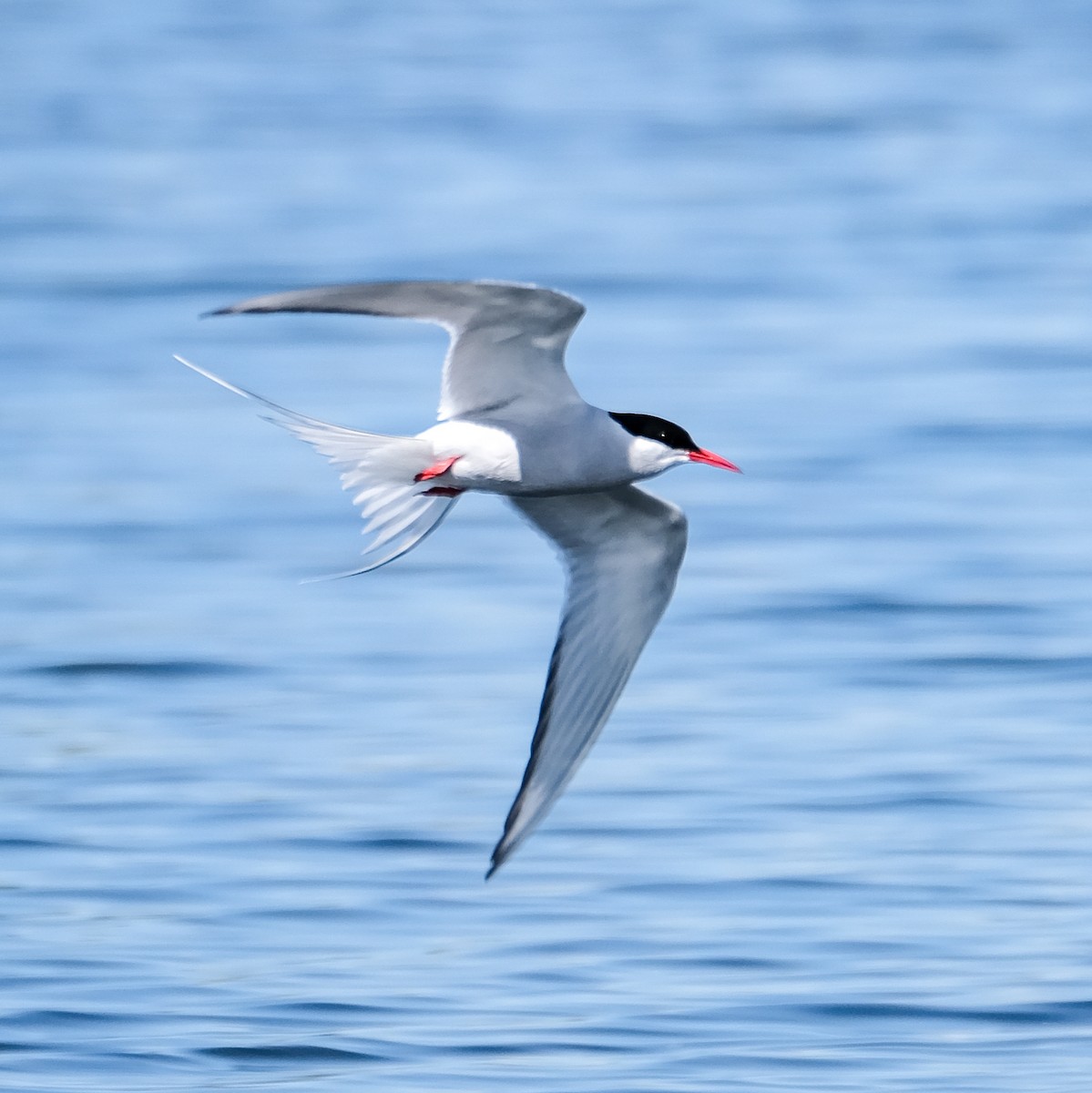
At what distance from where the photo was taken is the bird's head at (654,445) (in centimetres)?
626

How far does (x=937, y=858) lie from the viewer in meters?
7.85

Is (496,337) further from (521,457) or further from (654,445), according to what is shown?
(654,445)

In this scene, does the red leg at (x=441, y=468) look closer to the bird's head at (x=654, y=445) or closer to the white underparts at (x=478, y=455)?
the white underparts at (x=478, y=455)

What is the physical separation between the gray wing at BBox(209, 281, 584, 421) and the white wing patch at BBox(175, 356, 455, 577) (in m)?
0.16

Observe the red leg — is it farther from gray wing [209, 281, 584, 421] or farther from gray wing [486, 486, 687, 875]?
gray wing [486, 486, 687, 875]

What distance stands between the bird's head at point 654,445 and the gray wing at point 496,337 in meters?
0.15

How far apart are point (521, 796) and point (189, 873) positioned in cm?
144

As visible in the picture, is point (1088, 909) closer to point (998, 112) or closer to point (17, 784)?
point (17, 784)

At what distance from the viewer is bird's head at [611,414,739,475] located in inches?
246

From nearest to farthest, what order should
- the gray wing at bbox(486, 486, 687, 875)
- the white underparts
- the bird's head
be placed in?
1. the white underparts
2. the bird's head
3. the gray wing at bbox(486, 486, 687, 875)

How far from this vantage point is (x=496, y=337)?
6.14 metres

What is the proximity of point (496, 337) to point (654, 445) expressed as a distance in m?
0.44

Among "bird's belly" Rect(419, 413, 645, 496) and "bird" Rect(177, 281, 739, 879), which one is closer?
"bird" Rect(177, 281, 739, 879)

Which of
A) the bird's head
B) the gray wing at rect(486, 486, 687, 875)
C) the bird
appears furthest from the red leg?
the gray wing at rect(486, 486, 687, 875)
